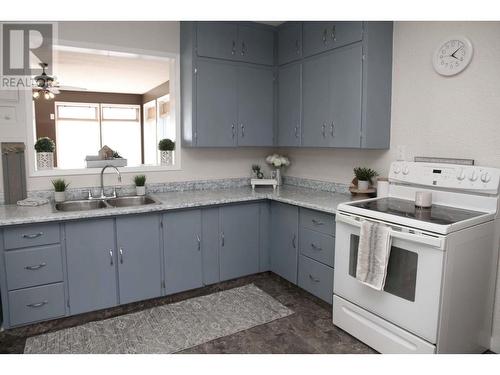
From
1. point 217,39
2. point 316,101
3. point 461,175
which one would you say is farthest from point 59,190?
point 461,175

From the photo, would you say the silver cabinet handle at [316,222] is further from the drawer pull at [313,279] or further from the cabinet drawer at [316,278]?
the drawer pull at [313,279]

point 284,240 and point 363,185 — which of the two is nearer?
point 363,185

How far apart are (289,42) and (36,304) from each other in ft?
9.98

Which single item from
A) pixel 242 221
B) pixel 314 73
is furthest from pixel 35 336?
pixel 314 73

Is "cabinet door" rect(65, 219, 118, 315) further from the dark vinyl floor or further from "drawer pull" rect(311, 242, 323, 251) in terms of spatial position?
"drawer pull" rect(311, 242, 323, 251)

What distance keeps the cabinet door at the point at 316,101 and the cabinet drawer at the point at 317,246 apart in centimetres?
79

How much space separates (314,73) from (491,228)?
184cm

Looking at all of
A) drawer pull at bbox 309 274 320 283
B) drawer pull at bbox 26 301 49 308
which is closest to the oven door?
drawer pull at bbox 309 274 320 283

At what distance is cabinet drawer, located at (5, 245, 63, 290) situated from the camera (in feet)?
7.97

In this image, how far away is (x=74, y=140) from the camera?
881 centimetres

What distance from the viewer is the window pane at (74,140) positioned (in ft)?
28.4

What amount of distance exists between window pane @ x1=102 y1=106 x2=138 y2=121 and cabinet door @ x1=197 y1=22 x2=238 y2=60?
6.83m

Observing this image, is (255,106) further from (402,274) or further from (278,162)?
(402,274)

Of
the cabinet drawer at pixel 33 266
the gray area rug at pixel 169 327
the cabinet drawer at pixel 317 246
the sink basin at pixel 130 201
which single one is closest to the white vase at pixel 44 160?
the sink basin at pixel 130 201
